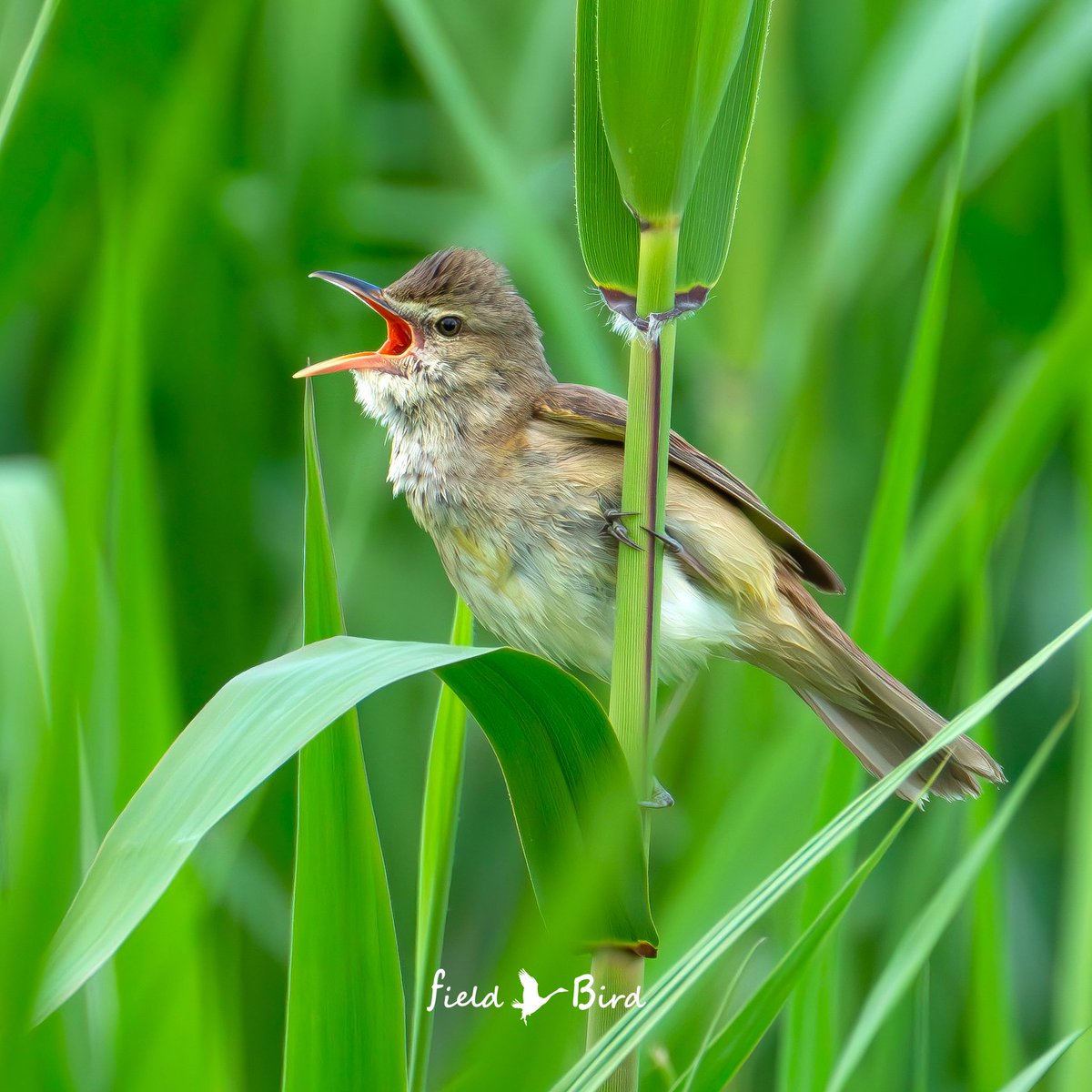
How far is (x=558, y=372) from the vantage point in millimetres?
2934

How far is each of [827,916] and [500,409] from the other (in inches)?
50.9

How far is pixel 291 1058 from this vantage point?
1.15 m

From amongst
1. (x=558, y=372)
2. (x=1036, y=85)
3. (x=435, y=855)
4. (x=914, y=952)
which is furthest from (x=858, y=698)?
(x=1036, y=85)

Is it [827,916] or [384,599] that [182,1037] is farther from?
[384,599]

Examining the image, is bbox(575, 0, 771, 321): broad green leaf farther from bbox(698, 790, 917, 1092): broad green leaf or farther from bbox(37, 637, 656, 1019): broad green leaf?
bbox(698, 790, 917, 1092): broad green leaf

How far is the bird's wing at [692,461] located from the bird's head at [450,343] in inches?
4.9

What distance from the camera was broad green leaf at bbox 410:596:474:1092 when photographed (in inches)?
55.5

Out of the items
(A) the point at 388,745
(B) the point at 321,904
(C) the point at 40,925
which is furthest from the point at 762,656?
(C) the point at 40,925

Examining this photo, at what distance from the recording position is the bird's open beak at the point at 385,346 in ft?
6.98

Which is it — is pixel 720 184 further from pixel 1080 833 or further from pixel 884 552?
pixel 1080 833

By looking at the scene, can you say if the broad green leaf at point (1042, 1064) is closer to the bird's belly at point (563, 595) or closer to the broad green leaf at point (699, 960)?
the broad green leaf at point (699, 960)

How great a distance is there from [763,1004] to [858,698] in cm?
103

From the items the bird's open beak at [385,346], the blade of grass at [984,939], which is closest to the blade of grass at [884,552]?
the blade of grass at [984,939]

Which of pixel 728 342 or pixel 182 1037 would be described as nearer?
pixel 182 1037
